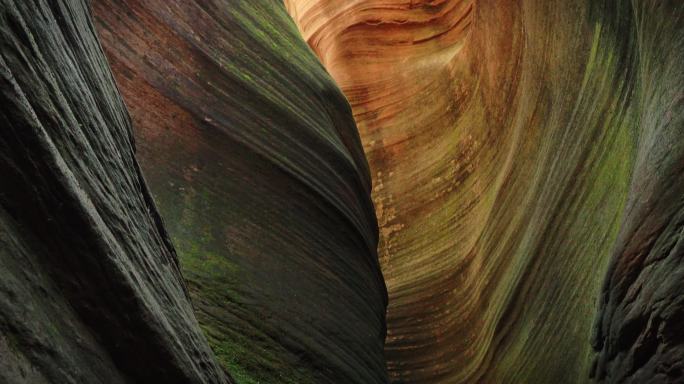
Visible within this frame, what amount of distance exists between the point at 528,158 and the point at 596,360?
2.78 m

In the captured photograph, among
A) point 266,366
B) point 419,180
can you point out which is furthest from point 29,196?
point 419,180

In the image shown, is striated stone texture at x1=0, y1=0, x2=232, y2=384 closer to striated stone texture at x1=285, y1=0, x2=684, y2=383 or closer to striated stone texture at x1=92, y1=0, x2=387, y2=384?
striated stone texture at x1=92, y1=0, x2=387, y2=384

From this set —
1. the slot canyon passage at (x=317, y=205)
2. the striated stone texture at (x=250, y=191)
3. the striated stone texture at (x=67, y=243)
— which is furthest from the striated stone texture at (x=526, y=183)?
the striated stone texture at (x=67, y=243)

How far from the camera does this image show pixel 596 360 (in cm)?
484

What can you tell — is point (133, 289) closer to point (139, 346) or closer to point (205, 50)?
point (139, 346)

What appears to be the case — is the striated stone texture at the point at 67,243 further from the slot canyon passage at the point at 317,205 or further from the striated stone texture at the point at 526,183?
the striated stone texture at the point at 526,183

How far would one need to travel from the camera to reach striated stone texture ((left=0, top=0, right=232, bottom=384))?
2121mm

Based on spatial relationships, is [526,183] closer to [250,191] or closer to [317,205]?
[317,205]

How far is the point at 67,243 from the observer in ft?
7.66

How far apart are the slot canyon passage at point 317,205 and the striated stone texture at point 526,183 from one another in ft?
0.09

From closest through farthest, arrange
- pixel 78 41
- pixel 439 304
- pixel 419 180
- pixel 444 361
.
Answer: pixel 78 41 → pixel 444 361 → pixel 439 304 → pixel 419 180

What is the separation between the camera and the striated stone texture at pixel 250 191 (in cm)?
484

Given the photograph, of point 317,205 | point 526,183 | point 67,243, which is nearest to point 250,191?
point 317,205

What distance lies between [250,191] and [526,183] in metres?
2.68
